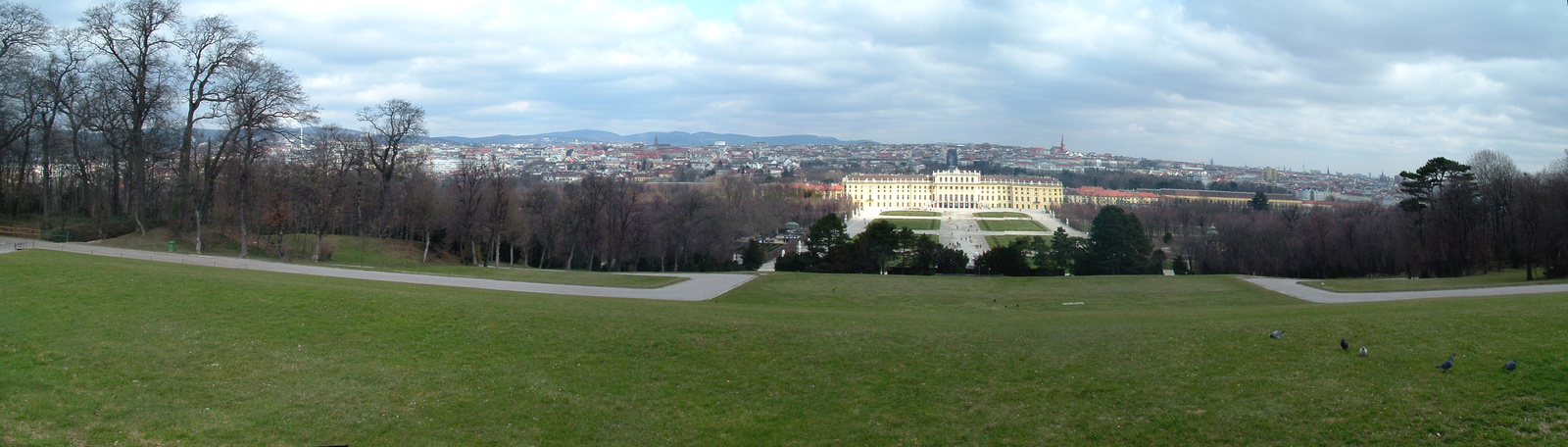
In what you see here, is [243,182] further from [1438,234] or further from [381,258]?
[1438,234]

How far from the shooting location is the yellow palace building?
143875mm

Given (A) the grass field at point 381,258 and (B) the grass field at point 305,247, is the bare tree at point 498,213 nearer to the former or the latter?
(B) the grass field at point 305,247

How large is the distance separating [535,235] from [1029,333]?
3260 cm

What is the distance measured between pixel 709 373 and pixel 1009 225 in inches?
2967

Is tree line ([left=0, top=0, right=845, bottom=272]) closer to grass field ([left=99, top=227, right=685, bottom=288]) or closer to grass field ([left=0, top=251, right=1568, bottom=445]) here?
grass field ([left=99, top=227, right=685, bottom=288])

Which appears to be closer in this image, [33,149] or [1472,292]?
[1472,292]

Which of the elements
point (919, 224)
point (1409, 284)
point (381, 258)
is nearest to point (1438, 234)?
point (1409, 284)

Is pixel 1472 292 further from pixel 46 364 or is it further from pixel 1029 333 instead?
pixel 46 364

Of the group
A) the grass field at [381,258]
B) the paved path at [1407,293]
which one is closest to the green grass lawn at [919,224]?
the grass field at [381,258]

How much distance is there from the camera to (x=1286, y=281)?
27.8m

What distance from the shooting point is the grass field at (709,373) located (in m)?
8.75

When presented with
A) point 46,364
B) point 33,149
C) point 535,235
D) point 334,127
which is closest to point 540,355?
point 46,364

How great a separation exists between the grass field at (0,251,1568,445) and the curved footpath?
18.2ft

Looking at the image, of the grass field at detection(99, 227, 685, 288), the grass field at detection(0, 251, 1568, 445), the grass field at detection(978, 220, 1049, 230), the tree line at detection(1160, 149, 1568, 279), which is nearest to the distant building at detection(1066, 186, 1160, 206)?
the grass field at detection(978, 220, 1049, 230)
